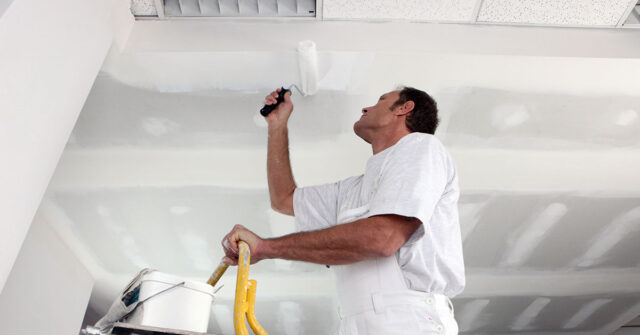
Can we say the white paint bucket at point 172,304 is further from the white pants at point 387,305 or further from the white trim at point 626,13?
the white trim at point 626,13

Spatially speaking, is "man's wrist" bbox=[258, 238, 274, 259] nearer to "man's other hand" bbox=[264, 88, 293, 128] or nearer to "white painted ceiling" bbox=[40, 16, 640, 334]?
"man's other hand" bbox=[264, 88, 293, 128]

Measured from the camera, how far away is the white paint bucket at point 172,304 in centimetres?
132

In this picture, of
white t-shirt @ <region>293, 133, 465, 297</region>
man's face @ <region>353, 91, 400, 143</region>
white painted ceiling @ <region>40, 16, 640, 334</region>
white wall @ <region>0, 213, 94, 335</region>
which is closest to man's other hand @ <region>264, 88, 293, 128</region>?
white painted ceiling @ <region>40, 16, 640, 334</region>

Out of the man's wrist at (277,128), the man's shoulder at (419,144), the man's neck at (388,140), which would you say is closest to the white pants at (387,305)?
the man's shoulder at (419,144)

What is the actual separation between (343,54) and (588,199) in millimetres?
1725

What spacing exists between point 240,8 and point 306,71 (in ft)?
1.26

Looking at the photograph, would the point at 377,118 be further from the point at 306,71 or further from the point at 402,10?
the point at 402,10

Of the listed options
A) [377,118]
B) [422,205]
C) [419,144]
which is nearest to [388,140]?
[377,118]

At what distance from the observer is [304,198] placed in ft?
5.91

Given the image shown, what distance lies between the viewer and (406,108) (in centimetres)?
186

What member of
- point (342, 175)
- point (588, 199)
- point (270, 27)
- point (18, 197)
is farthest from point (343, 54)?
point (588, 199)

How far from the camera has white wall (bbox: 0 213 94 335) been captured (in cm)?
264

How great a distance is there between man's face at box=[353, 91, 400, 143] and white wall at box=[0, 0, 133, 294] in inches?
36.0

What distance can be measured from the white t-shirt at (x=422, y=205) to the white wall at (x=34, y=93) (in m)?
0.83
